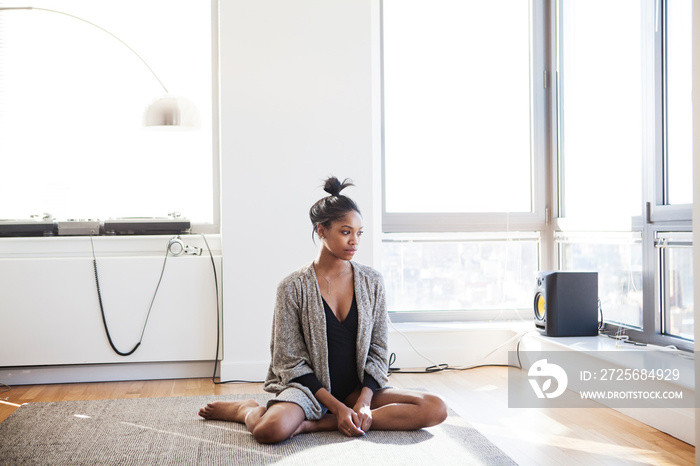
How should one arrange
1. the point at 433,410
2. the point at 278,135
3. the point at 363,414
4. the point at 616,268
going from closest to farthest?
the point at 363,414, the point at 433,410, the point at 616,268, the point at 278,135

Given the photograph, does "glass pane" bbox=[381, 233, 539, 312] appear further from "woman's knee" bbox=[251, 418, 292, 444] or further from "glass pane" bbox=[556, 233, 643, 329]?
"woman's knee" bbox=[251, 418, 292, 444]

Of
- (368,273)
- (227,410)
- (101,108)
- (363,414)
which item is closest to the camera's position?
(363,414)

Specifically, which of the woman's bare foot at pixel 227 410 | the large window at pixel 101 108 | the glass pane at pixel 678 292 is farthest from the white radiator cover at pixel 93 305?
the glass pane at pixel 678 292

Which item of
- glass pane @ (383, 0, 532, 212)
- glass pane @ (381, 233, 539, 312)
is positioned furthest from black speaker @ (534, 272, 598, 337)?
glass pane @ (383, 0, 532, 212)

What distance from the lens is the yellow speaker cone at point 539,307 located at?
13.5 ft

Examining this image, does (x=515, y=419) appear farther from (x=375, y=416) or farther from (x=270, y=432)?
(x=270, y=432)

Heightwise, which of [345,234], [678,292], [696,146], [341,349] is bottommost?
Result: [341,349]

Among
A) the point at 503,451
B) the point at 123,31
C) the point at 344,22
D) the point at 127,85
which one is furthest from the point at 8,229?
the point at 503,451

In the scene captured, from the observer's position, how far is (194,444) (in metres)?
2.69

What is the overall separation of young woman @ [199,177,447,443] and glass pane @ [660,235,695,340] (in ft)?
4.69

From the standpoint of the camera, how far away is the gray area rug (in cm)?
249

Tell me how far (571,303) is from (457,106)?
5.27ft

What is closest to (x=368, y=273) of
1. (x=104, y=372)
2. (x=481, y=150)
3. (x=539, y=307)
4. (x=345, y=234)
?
(x=345, y=234)

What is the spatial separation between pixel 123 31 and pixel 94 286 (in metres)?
1.62
